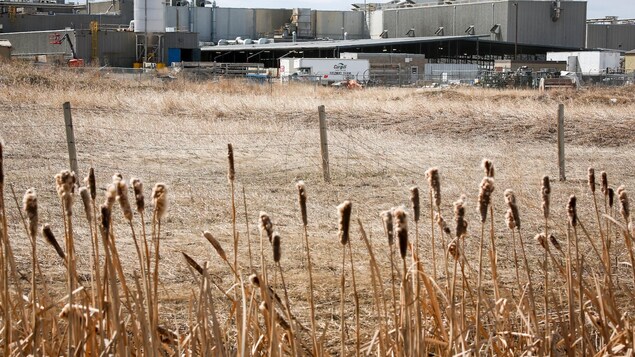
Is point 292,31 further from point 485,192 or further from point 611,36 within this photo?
point 485,192

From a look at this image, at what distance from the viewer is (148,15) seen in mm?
57469

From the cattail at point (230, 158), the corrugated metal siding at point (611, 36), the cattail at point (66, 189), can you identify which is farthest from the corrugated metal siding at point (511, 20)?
the cattail at point (66, 189)

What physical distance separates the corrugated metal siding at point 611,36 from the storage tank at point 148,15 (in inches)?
1450

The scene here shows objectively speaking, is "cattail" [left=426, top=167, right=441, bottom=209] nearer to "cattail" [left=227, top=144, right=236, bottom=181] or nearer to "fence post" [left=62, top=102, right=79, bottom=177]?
"cattail" [left=227, top=144, right=236, bottom=181]

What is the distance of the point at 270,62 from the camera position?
66.9m

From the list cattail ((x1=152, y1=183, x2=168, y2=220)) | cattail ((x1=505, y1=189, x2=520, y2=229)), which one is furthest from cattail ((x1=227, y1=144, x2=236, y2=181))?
cattail ((x1=505, y1=189, x2=520, y2=229))

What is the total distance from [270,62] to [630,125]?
1862 inches

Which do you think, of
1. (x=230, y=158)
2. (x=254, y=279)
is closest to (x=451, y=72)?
(x=230, y=158)

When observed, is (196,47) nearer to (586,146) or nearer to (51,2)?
(51,2)

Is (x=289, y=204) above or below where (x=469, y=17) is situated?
below

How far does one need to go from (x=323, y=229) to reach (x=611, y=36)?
72893 millimetres

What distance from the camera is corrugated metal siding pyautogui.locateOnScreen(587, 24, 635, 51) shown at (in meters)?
77.3

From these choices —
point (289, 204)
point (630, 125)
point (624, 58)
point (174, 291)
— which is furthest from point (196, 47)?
point (174, 291)

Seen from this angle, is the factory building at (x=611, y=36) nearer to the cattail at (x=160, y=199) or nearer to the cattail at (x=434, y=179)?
the cattail at (x=434, y=179)
